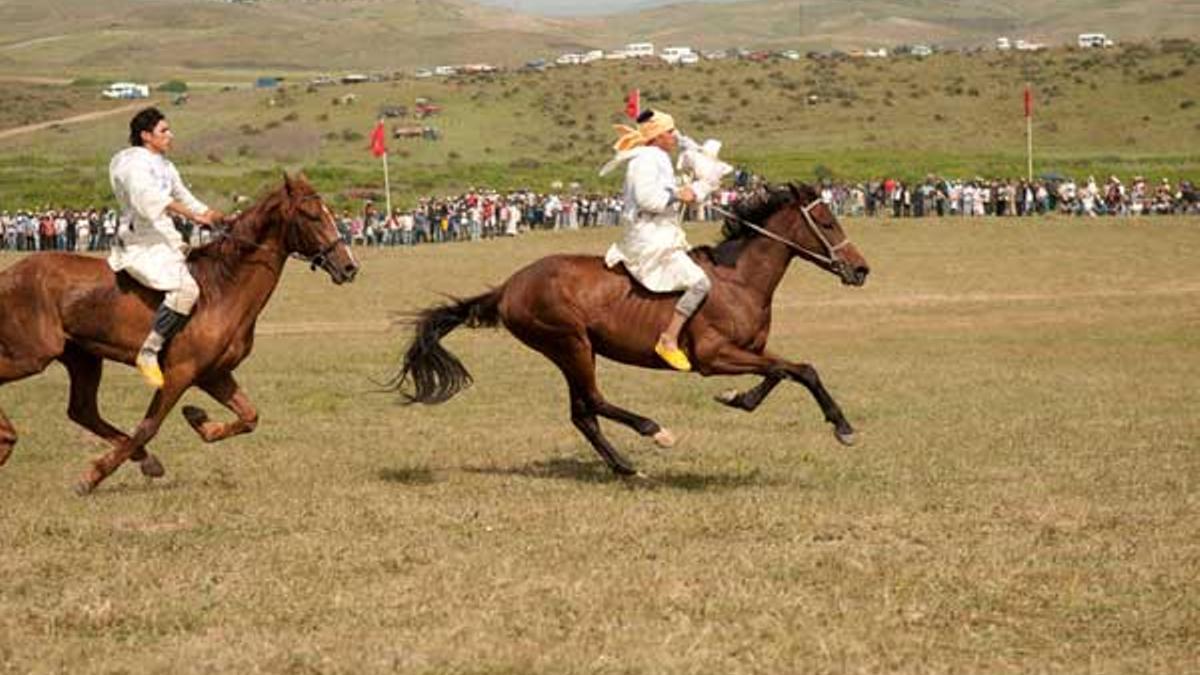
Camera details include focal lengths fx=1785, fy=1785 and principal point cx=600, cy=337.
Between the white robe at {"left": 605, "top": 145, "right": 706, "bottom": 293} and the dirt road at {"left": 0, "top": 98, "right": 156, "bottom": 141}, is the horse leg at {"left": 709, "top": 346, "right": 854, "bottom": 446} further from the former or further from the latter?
the dirt road at {"left": 0, "top": 98, "right": 156, "bottom": 141}

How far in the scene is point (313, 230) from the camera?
42.1 ft

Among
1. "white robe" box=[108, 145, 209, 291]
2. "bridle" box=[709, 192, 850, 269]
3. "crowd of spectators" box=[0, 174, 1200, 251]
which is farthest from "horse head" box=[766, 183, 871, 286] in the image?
"crowd of spectators" box=[0, 174, 1200, 251]

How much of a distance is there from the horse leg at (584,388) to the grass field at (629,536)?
0.93 ft

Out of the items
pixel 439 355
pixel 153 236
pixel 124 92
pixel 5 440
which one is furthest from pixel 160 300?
pixel 124 92

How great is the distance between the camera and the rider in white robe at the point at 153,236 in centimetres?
1243

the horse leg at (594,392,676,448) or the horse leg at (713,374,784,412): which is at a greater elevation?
the horse leg at (713,374,784,412)

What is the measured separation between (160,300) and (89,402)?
1.42m

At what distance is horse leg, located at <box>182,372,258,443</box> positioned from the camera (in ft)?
42.9

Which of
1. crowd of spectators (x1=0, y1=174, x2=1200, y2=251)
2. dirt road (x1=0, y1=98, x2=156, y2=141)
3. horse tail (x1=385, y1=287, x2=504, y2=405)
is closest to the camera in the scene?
horse tail (x1=385, y1=287, x2=504, y2=405)

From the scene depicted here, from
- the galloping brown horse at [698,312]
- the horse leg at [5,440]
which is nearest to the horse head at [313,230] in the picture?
the galloping brown horse at [698,312]

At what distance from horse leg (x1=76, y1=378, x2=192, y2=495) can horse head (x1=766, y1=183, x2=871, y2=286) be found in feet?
14.9

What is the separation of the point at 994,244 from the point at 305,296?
1898 cm

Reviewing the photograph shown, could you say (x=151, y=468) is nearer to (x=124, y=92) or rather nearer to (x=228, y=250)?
(x=228, y=250)

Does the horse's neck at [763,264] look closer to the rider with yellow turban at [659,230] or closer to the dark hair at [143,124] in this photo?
the rider with yellow turban at [659,230]
